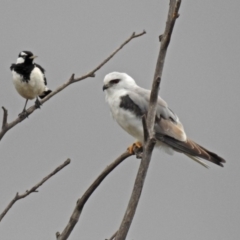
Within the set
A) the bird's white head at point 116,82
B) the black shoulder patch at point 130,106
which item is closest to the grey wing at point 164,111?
the black shoulder patch at point 130,106

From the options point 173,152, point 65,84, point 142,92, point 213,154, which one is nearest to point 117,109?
point 142,92

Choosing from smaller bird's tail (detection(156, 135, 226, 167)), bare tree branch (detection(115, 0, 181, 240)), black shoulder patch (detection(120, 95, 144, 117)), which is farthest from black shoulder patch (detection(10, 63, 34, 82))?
bare tree branch (detection(115, 0, 181, 240))

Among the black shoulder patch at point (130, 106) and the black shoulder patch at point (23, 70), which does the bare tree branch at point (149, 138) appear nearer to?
the black shoulder patch at point (130, 106)

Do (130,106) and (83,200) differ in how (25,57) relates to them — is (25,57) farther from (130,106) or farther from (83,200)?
(83,200)

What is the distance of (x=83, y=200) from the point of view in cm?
337

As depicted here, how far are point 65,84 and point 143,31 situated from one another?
0.64m

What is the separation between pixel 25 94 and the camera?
852 cm

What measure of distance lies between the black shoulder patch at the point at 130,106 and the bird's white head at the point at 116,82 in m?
0.20

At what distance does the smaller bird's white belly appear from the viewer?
328 inches

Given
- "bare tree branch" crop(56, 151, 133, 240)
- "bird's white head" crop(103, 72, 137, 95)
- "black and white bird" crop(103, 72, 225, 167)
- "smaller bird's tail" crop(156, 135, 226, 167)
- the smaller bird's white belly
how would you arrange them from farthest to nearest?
the smaller bird's white belly < "bird's white head" crop(103, 72, 137, 95) < "black and white bird" crop(103, 72, 225, 167) < "smaller bird's tail" crop(156, 135, 226, 167) < "bare tree branch" crop(56, 151, 133, 240)

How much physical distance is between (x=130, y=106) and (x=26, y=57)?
344 centimetres

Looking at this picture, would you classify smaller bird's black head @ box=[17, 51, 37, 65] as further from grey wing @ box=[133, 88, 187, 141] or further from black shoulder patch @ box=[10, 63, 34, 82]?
grey wing @ box=[133, 88, 187, 141]

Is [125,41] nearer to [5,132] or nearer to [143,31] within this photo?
[143,31]

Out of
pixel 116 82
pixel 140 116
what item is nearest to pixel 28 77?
pixel 116 82
